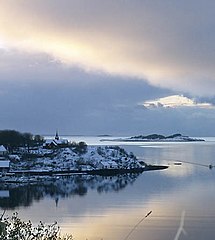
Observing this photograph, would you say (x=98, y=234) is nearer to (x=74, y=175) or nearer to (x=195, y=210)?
(x=195, y=210)

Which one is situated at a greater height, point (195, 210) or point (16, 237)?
point (16, 237)

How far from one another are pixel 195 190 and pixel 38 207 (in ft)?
21.0

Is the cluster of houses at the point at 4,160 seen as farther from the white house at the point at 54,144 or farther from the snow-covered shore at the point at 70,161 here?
the white house at the point at 54,144

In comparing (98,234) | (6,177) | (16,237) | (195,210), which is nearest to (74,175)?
(6,177)

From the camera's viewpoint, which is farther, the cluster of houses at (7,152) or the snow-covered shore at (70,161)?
the snow-covered shore at (70,161)

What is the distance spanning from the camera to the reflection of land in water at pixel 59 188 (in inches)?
614

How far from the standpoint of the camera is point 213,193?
16.0m

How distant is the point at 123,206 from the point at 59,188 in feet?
19.7

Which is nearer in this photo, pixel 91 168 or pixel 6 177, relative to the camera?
pixel 6 177

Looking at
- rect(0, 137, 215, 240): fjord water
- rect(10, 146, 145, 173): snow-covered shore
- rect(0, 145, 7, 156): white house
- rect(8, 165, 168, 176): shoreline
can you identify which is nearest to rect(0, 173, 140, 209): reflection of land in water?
rect(0, 137, 215, 240): fjord water

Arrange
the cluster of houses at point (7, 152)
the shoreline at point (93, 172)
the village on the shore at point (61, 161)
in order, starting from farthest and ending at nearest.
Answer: the village on the shore at point (61, 161)
the cluster of houses at point (7, 152)
the shoreline at point (93, 172)

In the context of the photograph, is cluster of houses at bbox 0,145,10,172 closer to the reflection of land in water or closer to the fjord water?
the reflection of land in water

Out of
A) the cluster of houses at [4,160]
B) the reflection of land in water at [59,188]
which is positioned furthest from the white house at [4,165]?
the reflection of land in water at [59,188]

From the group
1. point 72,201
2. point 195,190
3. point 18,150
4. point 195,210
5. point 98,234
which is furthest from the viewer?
point 18,150
